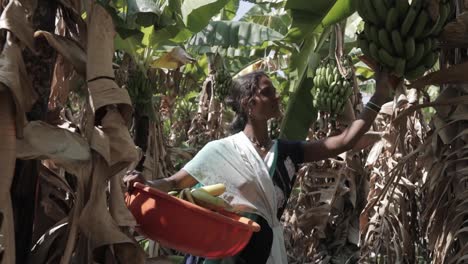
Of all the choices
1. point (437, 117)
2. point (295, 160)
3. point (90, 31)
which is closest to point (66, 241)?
point (90, 31)

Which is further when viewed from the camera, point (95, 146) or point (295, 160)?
point (295, 160)

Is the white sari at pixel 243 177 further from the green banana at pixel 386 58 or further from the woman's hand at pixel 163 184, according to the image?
the green banana at pixel 386 58

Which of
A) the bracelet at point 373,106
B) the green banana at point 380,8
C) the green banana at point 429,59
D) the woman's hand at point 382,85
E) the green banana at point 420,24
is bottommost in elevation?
the bracelet at point 373,106

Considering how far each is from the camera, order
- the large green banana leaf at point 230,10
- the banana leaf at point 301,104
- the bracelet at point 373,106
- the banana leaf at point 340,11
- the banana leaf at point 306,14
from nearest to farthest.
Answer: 1. the bracelet at point 373,106
2. the banana leaf at point 340,11
3. the banana leaf at point 306,14
4. the banana leaf at point 301,104
5. the large green banana leaf at point 230,10

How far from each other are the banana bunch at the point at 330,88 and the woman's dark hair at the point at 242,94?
1069 millimetres

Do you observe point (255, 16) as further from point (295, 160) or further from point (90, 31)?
point (90, 31)

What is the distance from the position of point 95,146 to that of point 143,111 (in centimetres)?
283

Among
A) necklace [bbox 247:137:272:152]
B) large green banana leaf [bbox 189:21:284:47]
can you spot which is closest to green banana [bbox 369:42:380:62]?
necklace [bbox 247:137:272:152]

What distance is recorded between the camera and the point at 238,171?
2.13 m

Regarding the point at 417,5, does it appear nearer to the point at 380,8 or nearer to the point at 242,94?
the point at 380,8

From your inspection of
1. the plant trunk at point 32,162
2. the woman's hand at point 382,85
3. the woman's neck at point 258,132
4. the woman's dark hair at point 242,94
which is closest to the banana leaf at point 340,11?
the woman's dark hair at point 242,94

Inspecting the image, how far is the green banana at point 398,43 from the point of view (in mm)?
1639

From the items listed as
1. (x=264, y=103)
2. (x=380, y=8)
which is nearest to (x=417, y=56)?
(x=380, y=8)

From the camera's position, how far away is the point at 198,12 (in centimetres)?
394
